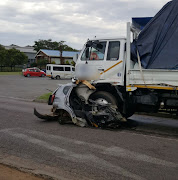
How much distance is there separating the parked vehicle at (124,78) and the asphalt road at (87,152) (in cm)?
60

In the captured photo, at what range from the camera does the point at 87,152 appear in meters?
5.98

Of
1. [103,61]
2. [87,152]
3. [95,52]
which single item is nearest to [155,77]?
[103,61]

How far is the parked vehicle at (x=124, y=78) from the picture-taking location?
788 centimetres

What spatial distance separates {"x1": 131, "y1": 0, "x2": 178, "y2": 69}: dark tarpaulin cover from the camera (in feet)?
25.7

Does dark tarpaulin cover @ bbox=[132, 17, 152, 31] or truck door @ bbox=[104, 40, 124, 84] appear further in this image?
dark tarpaulin cover @ bbox=[132, 17, 152, 31]

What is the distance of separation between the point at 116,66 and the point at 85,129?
7.03 feet

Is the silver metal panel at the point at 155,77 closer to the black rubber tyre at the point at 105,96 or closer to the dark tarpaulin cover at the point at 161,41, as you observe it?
the dark tarpaulin cover at the point at 161,41

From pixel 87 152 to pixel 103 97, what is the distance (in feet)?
9.72

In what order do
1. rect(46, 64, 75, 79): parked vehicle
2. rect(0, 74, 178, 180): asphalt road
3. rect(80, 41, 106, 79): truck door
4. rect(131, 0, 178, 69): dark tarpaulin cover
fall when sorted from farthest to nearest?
1. rect(46, 64, 75, 79): parked vehicle
2. rect(80, 41, 106, 79): truck door
3. rect(131, 0, 178, 69): dark tarpaulin cover
4. rect(0, 74, 178, 180): asphalt road

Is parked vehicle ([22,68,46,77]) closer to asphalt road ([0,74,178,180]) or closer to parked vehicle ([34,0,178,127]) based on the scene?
parked vehicle ([34,0,178,127])

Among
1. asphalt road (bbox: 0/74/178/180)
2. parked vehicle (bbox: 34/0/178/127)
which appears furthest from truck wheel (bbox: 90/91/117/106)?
asphalt road (bbox: 0/74/178/180)

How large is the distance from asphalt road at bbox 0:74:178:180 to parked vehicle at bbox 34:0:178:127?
23.5 inches

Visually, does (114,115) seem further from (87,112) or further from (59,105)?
(59,105)

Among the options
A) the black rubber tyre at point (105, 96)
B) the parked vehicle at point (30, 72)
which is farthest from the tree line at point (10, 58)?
the black rubber tyre at point (105, 96)
